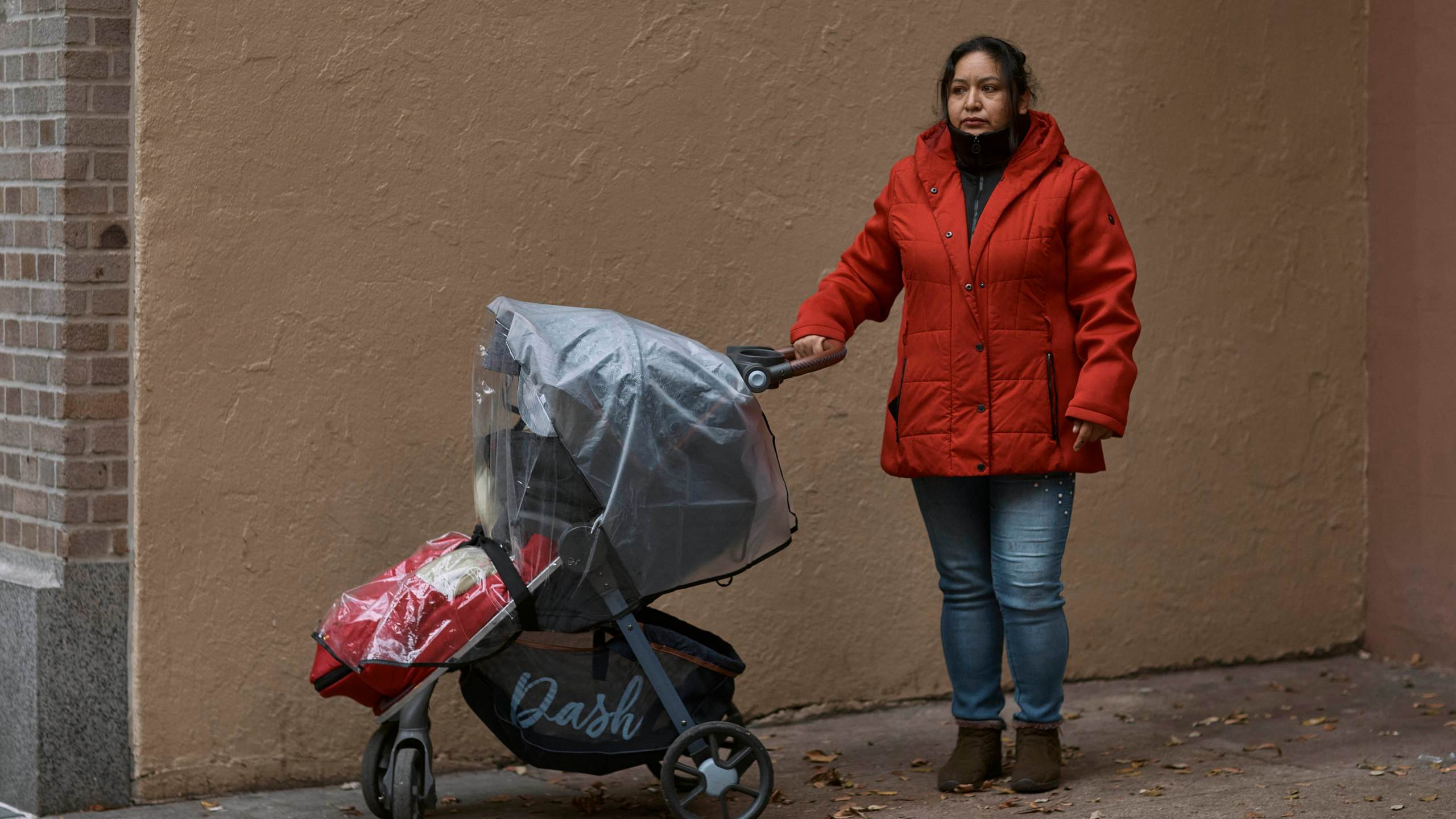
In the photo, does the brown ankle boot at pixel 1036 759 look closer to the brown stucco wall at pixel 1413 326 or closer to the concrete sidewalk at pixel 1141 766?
the concrete sidewalk at pixel 1141 766

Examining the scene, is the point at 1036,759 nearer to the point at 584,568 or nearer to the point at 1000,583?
the point at 1000,583

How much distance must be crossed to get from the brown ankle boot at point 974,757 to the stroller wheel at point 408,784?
134 cm

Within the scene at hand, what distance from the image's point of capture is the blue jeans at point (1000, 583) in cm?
411

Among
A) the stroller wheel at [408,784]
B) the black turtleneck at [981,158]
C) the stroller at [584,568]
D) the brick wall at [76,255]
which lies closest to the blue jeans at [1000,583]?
the stroller at [584,568]

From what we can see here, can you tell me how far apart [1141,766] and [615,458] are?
1848 mm

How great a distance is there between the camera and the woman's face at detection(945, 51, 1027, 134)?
4023 mm

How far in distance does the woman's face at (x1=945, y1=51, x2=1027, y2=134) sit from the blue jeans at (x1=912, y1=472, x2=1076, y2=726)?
2.84 feet

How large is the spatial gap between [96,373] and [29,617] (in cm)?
63

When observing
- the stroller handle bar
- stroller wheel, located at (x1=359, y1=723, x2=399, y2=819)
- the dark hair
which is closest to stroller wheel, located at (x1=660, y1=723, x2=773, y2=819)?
stroller wheel, located at (x1=359, y1=723, x2=399, y2=819)

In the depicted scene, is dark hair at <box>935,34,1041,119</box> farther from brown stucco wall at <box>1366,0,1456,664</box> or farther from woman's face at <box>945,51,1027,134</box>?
brown stucco wall at <box>1366,0,1456,664</box>

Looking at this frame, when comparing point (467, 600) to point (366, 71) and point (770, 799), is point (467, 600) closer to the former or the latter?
point (770, 799)

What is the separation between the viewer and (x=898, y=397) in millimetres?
4176

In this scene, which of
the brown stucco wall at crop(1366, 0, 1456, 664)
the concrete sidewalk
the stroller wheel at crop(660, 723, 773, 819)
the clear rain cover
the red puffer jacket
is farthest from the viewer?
the brown stucco wall at crop(1366, 0, 1456, 664)

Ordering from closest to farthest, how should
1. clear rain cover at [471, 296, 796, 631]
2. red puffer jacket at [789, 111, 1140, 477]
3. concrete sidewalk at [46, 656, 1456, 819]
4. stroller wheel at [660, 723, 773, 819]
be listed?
clear rain cover at [471, 296, 796, 631] → stroller wheel at [660, 723, 773, 819] → red puffer jacket at [789, 111, 1140, 477] → concrete sidewalk at [46, 656, 1456, 819]
